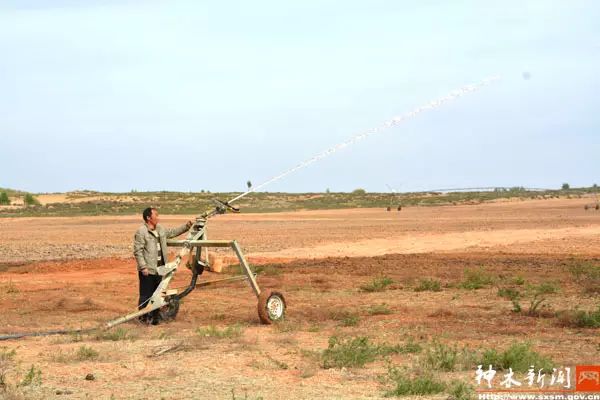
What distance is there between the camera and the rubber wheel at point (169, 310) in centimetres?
1382

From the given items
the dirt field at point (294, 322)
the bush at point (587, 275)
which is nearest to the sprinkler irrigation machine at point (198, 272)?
the dirt field at point (294, 322)

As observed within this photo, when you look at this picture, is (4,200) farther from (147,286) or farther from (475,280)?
(147,286)

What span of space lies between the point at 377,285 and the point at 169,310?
5.47 metres

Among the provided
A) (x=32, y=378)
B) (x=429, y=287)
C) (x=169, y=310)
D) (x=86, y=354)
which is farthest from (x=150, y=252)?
(x=429, y=287)

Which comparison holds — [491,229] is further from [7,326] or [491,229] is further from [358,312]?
[7,326]

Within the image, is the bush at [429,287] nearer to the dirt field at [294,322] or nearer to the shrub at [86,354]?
the dirt field at [294,322]

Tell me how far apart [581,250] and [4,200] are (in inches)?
2626

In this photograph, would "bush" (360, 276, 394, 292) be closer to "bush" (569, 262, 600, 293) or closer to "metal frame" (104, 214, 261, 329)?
"bush" (569, 262, 600, 293)

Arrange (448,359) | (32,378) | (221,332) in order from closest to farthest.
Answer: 1. (32,378)
2. (448,359)
3. (221,332)

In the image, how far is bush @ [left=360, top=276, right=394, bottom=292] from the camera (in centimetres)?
1802

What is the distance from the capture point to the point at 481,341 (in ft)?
38.3

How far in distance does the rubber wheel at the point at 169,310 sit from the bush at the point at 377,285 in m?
5.08

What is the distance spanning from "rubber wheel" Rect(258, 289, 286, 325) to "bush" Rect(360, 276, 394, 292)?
4.42 m

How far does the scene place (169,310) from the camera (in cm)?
1396
